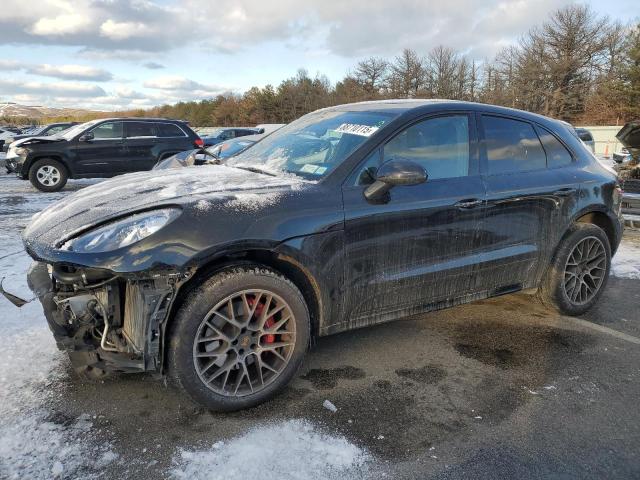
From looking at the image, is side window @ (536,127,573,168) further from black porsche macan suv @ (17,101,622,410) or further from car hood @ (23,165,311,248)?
car hood @ (23,165,311,248)

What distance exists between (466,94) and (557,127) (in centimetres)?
5567

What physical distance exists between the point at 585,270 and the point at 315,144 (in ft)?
8.49

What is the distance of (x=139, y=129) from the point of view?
1220 centimetres

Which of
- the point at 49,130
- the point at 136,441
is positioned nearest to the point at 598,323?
the point at 136,441

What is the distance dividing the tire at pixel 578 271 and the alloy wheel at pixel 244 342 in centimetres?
240

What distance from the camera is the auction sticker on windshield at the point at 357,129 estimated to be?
3.24 metres

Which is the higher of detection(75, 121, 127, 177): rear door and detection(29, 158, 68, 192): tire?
detection(75, 121, 127, 177): rear door

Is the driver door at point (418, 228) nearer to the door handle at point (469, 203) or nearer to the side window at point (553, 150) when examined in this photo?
the door handle at point (469, 203)

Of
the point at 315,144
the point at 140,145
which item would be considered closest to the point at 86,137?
the point at 140,145

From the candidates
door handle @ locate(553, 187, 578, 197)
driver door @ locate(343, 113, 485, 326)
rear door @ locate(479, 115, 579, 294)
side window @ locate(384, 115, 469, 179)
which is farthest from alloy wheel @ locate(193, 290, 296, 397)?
door handle @ locate(553, 187, 578, 197)

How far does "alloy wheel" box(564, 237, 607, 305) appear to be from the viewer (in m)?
4.20

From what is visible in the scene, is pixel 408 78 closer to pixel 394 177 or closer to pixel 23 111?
pixel 394 177

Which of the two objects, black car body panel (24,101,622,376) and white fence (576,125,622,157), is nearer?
black car body panel (24,101,622,376)

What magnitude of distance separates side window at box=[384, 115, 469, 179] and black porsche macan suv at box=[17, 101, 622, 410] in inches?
0.4
